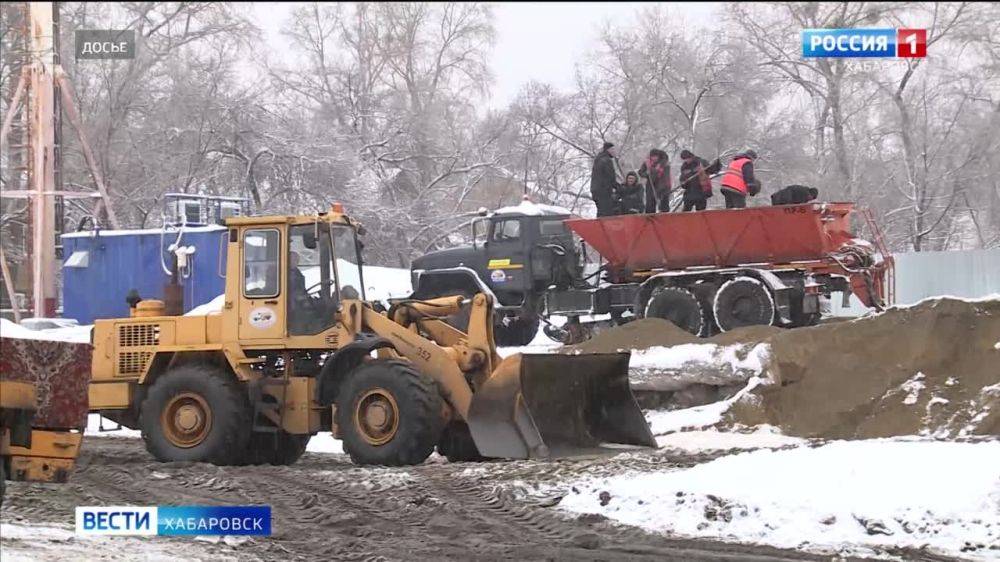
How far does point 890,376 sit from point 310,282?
22.0ft

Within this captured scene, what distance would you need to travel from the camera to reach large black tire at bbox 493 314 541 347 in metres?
21.9

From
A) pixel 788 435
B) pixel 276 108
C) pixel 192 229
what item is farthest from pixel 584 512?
pixel 276 108

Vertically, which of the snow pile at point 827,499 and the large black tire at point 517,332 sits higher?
the large black tire at point 517,332

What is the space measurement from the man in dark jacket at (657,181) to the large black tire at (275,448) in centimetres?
935

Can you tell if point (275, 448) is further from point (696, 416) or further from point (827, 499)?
Answer: point (827, 499)

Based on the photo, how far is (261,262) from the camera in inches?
476

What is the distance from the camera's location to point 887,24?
25.6m

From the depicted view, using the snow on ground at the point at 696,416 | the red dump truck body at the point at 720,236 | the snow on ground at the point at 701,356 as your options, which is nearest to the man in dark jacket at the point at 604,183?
the red dump truck body at the point at 720,236

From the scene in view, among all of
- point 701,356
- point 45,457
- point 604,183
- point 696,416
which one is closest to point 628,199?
point 604,183

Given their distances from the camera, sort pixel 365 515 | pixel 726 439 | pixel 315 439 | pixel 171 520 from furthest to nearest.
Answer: pixel 315 439
pixel 726 439
pixel 365 515
pixel 171 520

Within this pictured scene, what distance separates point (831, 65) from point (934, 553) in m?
21.1

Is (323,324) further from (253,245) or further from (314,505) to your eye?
(314,505)

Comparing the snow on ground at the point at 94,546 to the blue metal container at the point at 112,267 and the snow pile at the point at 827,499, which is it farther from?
the blue metal container at the point at 112,267

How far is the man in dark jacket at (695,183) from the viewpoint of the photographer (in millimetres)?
20109
